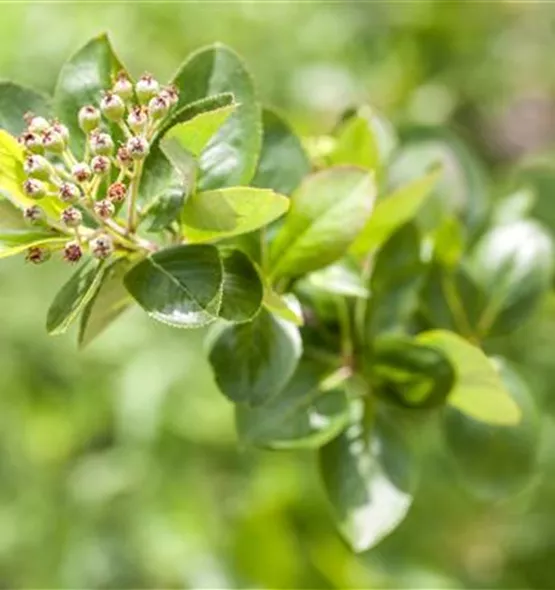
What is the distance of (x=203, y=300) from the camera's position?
0.61 meters

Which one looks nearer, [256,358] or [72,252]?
[72,252]

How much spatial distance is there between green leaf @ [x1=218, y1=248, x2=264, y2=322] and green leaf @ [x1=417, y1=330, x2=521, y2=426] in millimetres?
184

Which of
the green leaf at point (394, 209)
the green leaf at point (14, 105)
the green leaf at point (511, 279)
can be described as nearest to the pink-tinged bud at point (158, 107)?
the green leaf at point (14, 105)

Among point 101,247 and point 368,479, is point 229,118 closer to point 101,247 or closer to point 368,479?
point 101,247

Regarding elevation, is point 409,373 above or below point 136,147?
below

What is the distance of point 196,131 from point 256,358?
0.52ft

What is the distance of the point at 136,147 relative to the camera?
1.95 feet

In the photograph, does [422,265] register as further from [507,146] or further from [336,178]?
[507,146]

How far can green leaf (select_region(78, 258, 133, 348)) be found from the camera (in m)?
0.64

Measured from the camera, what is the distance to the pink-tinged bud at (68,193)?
58 cm

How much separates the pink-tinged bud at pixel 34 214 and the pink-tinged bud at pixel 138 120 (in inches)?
2.4

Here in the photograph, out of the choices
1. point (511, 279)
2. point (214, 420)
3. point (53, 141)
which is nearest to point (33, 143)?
point (53, 141)

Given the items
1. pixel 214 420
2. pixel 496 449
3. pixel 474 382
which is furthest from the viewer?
pixel 214 420

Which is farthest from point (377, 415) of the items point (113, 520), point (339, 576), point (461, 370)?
point (113, 520)
